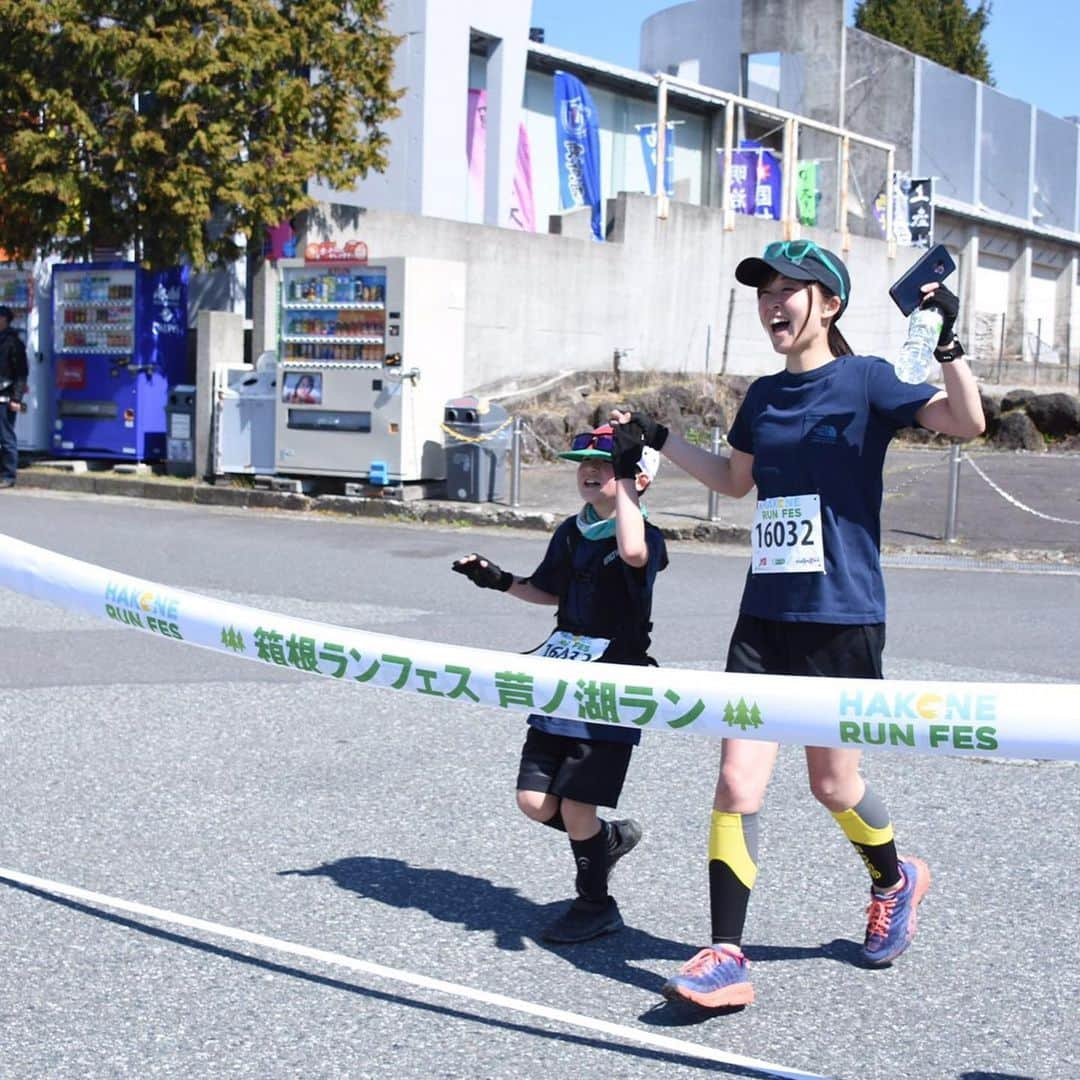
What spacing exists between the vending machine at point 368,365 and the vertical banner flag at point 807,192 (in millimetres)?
13872

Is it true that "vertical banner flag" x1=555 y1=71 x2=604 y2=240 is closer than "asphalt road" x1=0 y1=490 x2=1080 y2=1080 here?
No

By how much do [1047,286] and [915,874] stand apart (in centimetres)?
4668

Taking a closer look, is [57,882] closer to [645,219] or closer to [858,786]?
[858,786]

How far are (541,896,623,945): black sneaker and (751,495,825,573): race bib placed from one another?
114cm

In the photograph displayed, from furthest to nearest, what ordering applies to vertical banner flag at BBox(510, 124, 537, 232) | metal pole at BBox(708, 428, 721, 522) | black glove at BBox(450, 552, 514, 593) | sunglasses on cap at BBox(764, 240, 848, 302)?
vertical banner flag at BBox(510, 124, 537, 232), metal pole at BBox(708, 428, 721, 522), black glove at BBox(450, 552, 514, 593), sunglasses on cap at BBox(764, 240, 848, 302)

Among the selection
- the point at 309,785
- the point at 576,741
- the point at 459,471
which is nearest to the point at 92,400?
the point at 459,471

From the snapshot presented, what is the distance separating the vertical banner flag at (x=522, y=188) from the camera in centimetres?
2902

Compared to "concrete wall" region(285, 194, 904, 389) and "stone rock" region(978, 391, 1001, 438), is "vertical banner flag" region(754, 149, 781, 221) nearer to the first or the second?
"concrete wall" region(285, 194, 904, 389)

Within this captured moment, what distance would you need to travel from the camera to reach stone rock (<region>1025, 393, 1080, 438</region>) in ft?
84.5

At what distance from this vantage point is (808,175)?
3056 centimetres

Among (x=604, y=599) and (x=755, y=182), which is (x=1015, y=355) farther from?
(x=604, y=599)

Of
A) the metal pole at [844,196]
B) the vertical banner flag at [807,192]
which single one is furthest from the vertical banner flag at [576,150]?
the metal pole at [844,196]

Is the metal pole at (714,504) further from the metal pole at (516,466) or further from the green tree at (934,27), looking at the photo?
the green tree at (934,27)

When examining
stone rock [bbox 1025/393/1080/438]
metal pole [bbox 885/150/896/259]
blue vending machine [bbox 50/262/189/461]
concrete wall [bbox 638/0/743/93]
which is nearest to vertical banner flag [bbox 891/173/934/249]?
metal pole [bbox 885/150/896/259]
